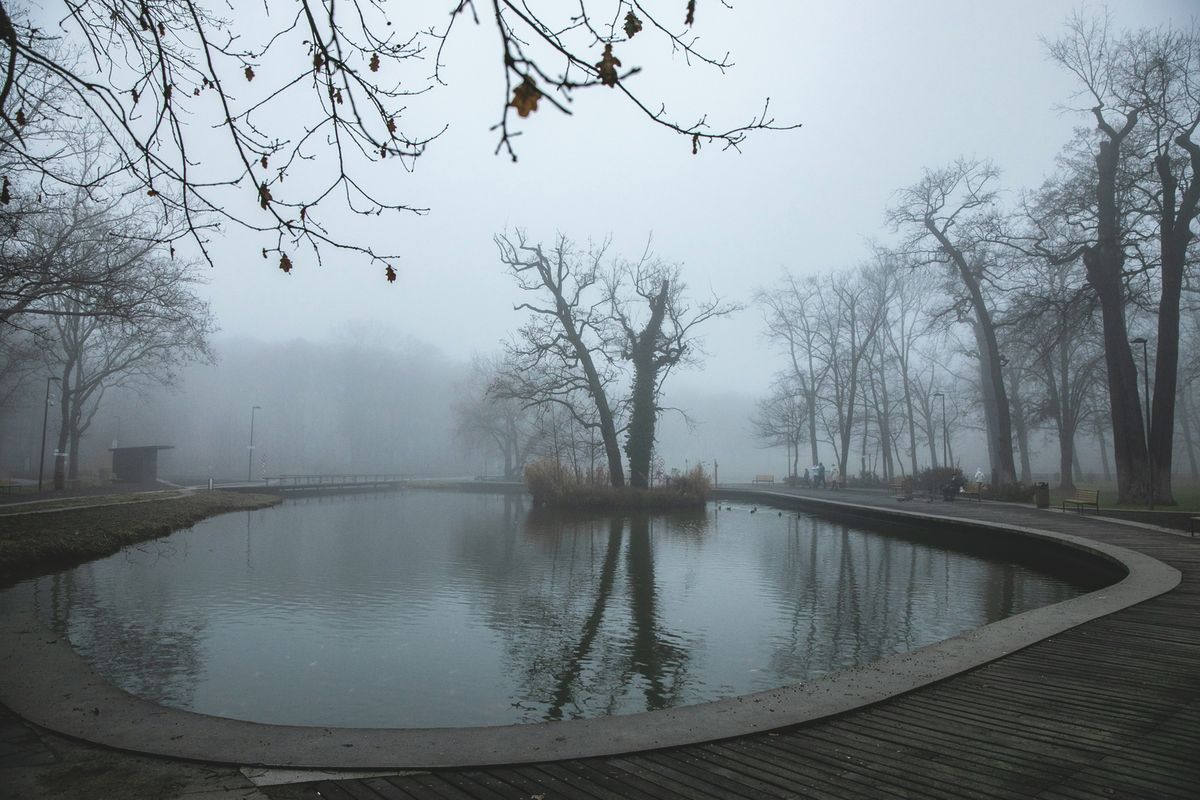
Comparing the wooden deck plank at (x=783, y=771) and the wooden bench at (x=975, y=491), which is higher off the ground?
the wooden bench at (x=975, y=491)

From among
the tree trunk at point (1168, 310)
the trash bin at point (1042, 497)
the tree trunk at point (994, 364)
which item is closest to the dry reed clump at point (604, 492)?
the tree trunk at point (994, 364)

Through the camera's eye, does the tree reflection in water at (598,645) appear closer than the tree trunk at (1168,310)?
Yes

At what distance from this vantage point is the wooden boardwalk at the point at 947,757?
3.38 metres

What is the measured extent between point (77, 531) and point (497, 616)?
34.1 ft

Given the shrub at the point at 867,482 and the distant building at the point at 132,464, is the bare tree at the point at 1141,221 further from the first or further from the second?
the distant building at the point at 132,464

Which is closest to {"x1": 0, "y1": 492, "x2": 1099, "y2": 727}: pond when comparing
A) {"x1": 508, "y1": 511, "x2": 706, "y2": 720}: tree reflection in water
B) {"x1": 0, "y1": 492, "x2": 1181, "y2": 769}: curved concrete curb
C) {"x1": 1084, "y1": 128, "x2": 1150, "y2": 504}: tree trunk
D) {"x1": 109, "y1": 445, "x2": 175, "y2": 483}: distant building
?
{"x1": 508, "y1": 511, "x2": 706, "y2": 720}: tree reflection in water

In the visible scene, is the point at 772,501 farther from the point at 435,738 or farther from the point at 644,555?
the point at 435,738

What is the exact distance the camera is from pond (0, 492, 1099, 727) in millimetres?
6328

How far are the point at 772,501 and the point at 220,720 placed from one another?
30243 millimetres

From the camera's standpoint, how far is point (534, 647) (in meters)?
7.92

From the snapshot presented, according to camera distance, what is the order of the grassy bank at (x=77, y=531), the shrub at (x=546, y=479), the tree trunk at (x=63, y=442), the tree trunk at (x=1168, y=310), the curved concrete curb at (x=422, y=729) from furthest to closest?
the shrub at (x=546, y=479)
the tree trunk at (x=63, y=442)
the tree trunk at (x=1168, y=310)
the grassy bank at (x=77, y=531)
the curved concrete curb at (x=422, y=729)

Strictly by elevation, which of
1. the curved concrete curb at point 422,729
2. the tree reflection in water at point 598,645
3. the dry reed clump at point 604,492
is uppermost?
the dry reed clump at point 604,492

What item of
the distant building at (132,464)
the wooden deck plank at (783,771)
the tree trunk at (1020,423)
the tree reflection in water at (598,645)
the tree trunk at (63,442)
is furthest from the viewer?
the tree trunk at (1020,423)

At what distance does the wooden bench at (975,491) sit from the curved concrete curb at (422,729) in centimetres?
2291
